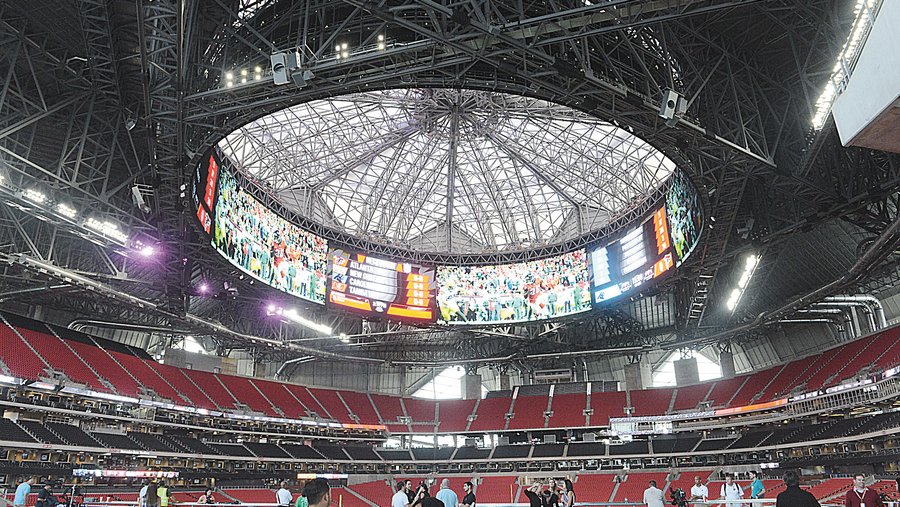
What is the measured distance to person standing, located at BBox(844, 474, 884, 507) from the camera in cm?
1334

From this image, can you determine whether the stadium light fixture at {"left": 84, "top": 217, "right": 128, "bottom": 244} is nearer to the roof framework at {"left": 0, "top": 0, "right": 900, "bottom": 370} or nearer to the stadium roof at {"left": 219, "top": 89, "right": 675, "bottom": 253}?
the roof framework at {"left": 0, "top": 0, "right": 900, "bottom": 370}

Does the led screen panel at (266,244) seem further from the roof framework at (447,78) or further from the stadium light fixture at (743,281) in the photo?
the stadium light fixture at (743,281)

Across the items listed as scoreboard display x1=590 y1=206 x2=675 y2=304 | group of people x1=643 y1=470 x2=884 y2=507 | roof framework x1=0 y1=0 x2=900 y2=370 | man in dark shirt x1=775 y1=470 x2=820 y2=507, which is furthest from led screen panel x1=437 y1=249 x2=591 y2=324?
man in dark shirt x1=775 y1=470 x2=820 y2=507

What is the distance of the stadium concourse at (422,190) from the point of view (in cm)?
2106

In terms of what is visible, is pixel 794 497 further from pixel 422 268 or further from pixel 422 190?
pixel 422 190

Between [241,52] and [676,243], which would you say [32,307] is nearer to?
[241,52]

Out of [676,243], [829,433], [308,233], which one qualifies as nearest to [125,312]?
[308,233]

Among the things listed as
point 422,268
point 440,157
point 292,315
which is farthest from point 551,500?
point 292,315

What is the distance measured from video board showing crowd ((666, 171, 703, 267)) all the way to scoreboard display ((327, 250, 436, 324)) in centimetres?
1947

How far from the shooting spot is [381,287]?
154 feet

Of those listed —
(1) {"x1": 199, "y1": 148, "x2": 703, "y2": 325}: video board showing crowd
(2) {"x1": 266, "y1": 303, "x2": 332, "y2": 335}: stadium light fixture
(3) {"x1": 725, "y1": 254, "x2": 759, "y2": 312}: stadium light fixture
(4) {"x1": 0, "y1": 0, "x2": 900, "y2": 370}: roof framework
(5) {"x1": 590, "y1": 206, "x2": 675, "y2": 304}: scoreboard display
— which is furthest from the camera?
(2) {"x1": 266, "y1": 303, "x2": 332, "y2": 335}: stadium light fixture

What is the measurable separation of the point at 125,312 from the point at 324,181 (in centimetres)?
2002

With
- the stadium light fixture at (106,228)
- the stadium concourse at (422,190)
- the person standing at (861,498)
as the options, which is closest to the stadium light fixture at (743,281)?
the stadium concourse at (422,190)

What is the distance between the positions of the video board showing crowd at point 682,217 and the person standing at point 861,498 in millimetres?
20261
